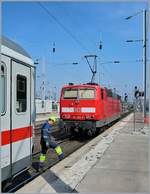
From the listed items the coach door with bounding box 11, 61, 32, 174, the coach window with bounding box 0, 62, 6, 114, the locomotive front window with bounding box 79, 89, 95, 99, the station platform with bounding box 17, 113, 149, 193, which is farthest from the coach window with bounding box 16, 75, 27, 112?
the locomotive front window with bounding box 79, 89, 95, 99

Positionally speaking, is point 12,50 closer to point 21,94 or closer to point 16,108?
point 21,94

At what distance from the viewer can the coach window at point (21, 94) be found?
8.48 m

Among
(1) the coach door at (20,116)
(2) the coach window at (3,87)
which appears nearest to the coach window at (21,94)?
(1) the coach door at (20,116)

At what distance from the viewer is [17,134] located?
8.38 metres

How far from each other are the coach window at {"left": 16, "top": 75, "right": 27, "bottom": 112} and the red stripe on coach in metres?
0.42

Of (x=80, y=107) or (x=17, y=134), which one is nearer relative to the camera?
(x=17, y=134)

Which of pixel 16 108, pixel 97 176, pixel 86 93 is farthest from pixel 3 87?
pixel 86 93

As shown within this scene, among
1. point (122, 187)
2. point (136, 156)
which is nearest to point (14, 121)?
point (122, 187)

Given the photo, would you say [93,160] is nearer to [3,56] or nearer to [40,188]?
[40,188]

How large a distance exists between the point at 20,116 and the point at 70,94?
1331cm

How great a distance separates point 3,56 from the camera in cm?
773

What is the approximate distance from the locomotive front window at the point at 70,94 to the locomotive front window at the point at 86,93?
0.26 metres

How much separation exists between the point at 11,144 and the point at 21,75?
148cm

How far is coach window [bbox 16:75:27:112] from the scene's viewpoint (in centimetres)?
848
